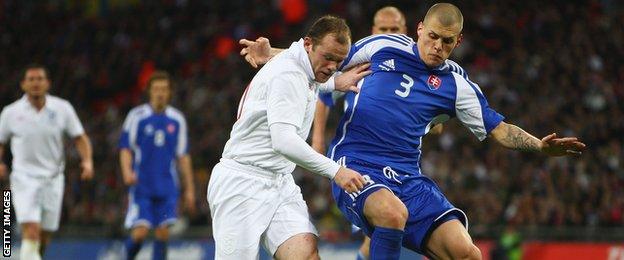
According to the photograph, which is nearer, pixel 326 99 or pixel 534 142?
pixel 534 142

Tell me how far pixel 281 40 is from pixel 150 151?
12390 millimetres

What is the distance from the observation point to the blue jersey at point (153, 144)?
40.8 ft

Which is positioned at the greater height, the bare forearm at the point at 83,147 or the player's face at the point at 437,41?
the player's face at the point at 437,41

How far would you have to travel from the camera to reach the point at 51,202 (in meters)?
11.1

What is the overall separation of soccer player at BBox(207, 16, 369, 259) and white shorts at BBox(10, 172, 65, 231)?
15.3 feet

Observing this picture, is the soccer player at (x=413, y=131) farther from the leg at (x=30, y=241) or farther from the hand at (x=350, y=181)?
the leg at (x=30, y=241)

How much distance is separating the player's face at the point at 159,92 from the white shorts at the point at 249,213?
559 cm

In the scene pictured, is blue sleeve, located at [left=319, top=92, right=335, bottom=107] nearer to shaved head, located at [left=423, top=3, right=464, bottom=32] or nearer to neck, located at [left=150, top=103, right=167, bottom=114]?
shaved head, located at [left=423, top=3, right=464, bottom=32]

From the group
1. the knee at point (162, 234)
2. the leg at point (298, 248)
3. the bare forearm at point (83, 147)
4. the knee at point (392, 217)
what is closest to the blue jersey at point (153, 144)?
the knee at point (162, 234)

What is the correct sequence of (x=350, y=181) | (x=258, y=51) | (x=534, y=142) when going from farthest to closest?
(x=258, y=51) → (x=534, y=142) → (x=350, y=181)

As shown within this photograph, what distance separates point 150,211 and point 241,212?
6034 mm

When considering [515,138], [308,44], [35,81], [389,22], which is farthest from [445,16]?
[35,81]

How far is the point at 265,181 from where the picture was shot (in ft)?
21.7

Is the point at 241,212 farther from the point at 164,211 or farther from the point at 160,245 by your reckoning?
the point at 164,211
